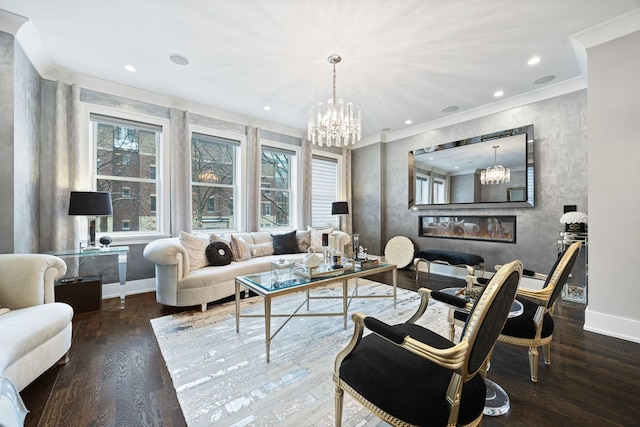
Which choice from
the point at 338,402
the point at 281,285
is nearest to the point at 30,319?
the point at 281,285

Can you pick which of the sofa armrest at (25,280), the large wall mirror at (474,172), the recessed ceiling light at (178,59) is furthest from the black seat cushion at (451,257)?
the sofa armrest at (25,280)

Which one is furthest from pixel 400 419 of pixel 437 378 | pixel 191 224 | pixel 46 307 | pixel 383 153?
pixel 383 153

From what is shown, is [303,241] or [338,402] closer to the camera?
[338,402]

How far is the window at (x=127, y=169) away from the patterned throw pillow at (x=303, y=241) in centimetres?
226

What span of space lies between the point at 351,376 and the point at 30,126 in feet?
13.6

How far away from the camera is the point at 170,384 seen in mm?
1772

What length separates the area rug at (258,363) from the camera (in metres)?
1.51

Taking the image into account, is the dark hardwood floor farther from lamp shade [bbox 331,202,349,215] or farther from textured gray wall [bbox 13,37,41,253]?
lamp shade [bbox 331,202,349,215]

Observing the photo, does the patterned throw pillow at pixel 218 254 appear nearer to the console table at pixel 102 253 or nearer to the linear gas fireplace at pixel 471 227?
the console table at pixel 102 253

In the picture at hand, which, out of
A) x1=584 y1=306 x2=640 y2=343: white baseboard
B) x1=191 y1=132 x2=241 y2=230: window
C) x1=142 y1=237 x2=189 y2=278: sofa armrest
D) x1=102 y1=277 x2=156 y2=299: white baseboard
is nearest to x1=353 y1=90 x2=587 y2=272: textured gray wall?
x1=584 y1=306 x2=640 y2=343: white baseboard

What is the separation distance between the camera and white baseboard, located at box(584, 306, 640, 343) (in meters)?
2.38

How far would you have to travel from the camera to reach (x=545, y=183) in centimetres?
373

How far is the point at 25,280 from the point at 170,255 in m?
1.13

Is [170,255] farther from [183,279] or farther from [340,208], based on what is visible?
[340,208]
